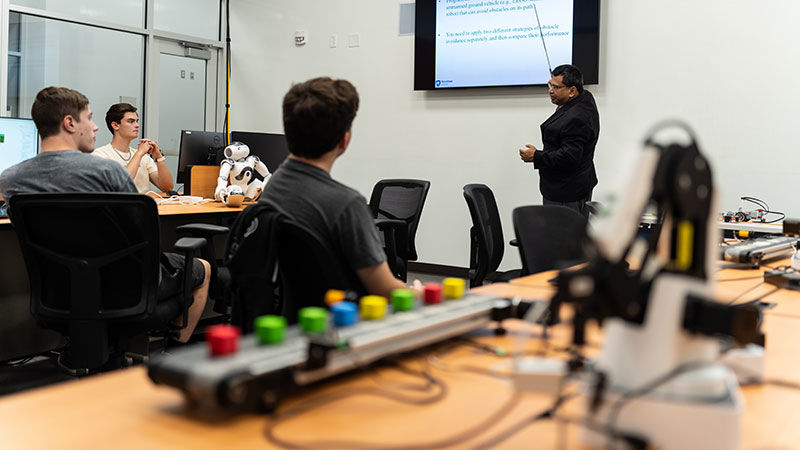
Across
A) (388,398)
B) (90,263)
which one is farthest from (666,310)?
(90,263)

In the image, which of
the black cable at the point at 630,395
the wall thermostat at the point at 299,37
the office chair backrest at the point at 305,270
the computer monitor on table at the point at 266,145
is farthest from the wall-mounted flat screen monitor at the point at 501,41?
the black cable at the point at 630,395

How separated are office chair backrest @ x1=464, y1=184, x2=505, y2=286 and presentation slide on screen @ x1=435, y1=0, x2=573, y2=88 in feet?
6.18

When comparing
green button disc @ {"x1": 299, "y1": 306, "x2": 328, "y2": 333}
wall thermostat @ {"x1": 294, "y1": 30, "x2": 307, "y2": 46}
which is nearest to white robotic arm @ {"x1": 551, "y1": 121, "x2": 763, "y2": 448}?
green button disc @ {"x1": 299, "y1": 306, "x2": 328, "y2": 333}

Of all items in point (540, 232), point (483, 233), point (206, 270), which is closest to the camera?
point (540, 232)

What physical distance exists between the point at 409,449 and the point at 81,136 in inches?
94.9

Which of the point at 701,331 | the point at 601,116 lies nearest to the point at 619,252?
the point at 701,331

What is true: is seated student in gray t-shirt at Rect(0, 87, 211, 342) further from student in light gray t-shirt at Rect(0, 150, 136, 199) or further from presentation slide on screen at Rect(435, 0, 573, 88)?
presentation slide on screen at Rect(435, 0, 573, 88)

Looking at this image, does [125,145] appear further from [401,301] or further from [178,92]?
[401,301]

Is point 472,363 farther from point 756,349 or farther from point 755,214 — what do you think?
point 755,214

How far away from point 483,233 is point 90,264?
70.3 inches

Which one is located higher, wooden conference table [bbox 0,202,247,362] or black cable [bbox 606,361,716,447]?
black cable [bbox 606,361,716,447]

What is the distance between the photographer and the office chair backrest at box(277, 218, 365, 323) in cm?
159

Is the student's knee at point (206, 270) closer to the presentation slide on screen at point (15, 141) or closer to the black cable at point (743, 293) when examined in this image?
the presentation slide on screen at point (15, 141)

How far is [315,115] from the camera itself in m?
1.71
